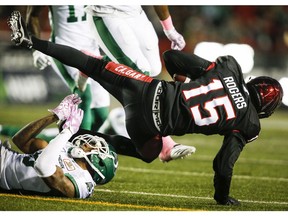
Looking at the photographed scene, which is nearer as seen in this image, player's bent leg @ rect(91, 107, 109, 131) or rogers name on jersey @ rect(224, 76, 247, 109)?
rogers name on jersey @ rect(224, 76, 247, 109)

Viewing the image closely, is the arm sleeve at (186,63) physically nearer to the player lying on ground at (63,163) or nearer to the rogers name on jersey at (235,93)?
the rogers name on jersey at (235,93)

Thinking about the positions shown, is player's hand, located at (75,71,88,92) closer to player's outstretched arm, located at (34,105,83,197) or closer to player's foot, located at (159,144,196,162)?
player's foot, located at (159,144,196,162)

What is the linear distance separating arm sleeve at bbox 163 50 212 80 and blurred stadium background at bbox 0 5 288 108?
287 inches

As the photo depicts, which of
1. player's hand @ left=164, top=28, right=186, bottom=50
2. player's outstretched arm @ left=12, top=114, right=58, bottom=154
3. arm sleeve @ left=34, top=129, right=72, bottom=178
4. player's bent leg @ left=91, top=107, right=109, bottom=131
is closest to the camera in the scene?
arm sleeve @ left=34, top=129, right=72, bottom=178

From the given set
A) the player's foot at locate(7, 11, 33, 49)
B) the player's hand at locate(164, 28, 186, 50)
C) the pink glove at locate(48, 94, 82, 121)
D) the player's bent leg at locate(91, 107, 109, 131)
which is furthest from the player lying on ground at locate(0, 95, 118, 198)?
the player's bent leg at locate(91, 107, 109, 131)

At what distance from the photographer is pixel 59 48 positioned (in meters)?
4.73

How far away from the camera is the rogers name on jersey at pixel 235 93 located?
4520 millimetres

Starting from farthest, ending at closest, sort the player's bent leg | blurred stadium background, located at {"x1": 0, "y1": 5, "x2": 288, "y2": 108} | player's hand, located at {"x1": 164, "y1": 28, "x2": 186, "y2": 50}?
blurred stadium background, located at {"x1": 0, "y1": 5, "x2": 288, "y2": 108}, the player's bent leg, player's hand, located at {"x1": 164, "y1": 28, "x2": 186, "y2": 50}

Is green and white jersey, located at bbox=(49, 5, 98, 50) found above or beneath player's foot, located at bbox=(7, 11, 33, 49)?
beneath

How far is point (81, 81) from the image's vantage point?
5.91 m

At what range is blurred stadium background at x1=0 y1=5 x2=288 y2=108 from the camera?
12.0m

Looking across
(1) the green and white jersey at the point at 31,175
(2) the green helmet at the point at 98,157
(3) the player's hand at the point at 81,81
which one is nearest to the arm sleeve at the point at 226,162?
(2) the green helmet at the point at 98,157

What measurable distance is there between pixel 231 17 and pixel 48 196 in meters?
9.85

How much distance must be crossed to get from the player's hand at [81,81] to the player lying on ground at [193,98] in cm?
103
